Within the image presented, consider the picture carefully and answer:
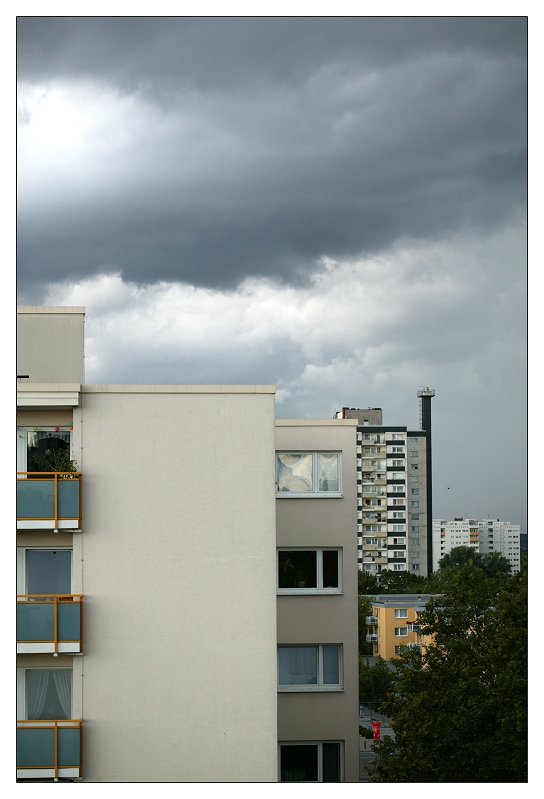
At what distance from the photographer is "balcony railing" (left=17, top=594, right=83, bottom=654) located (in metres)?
4.78

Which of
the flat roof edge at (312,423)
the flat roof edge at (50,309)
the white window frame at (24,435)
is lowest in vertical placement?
the white window frame at (24,435)

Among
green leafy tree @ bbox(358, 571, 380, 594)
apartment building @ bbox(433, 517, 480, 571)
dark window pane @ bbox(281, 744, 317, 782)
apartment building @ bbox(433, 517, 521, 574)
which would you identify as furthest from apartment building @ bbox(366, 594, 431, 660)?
dark window pane @ bbox(281, 744, 317, 782)

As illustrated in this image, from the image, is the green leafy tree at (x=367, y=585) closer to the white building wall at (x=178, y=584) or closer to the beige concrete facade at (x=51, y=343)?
the white building wall at (x=178, y=584)

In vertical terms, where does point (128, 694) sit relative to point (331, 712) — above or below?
above

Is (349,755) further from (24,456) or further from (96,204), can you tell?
(96,204)

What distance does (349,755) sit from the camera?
676 centimetres

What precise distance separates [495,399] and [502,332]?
285 centimetres

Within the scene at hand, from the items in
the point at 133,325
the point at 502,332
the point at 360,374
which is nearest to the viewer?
the point at 133,325

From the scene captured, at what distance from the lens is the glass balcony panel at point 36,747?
4.66 m

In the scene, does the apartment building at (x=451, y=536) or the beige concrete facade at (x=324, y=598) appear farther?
the apartment building at (x=451, y=536)

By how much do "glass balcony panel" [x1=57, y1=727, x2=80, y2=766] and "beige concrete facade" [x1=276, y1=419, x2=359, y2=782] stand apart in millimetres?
2567

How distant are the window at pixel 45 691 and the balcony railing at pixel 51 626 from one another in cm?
24

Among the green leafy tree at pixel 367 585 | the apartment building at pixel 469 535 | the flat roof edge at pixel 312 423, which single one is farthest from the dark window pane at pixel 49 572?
the apartment building at pixel 469 535

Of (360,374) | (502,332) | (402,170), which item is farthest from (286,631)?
(360,374)
